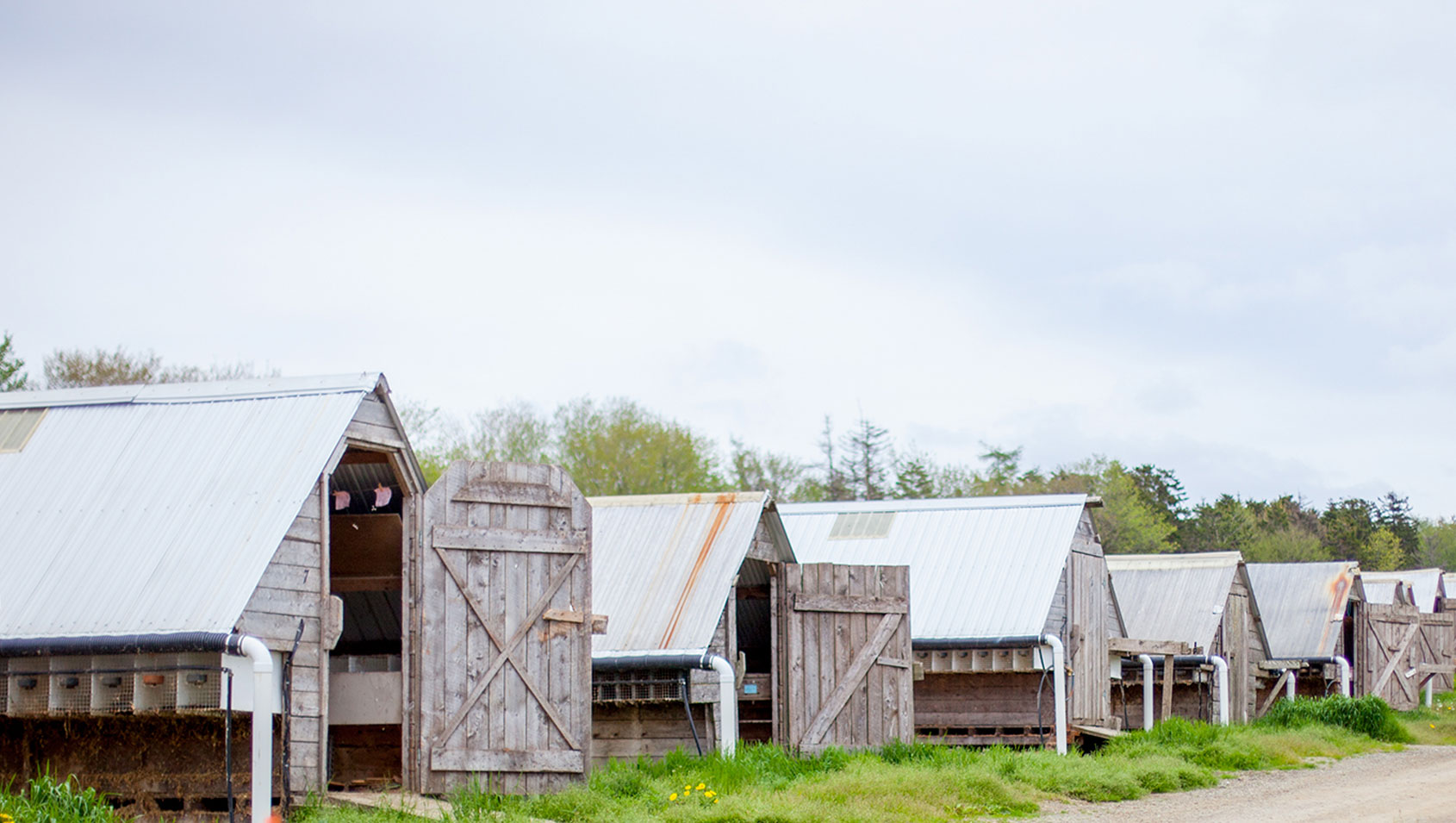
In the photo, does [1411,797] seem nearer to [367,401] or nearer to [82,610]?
[367,401]

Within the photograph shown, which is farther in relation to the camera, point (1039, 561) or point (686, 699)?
point (1039, 561)

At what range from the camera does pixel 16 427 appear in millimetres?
16172

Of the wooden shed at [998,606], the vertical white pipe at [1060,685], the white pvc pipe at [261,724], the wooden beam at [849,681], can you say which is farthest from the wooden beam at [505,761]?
the vertical white pipe at [1060,685]

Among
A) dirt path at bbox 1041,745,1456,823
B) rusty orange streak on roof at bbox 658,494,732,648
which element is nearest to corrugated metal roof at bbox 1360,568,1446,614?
dirt path at bbox 1041,745,1456,823

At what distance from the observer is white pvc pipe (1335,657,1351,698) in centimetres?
3616

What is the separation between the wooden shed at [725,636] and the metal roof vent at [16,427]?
7598 mm

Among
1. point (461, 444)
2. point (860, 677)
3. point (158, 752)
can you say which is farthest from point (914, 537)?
point (461, 444)

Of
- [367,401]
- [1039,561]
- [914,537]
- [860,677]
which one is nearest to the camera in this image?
[367,401]

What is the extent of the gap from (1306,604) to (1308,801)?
21.4 meters

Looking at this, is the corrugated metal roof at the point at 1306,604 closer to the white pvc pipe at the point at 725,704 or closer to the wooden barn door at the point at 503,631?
the white pvc pipe at the point at 725,704

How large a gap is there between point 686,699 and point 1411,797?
346 inches

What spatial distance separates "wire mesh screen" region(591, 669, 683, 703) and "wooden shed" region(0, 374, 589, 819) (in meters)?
3.04

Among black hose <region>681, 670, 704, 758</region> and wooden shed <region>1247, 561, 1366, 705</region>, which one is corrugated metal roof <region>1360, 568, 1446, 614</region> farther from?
black hose <region>681, 670, 704, 758</region>

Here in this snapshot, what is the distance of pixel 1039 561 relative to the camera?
85.8 ft
